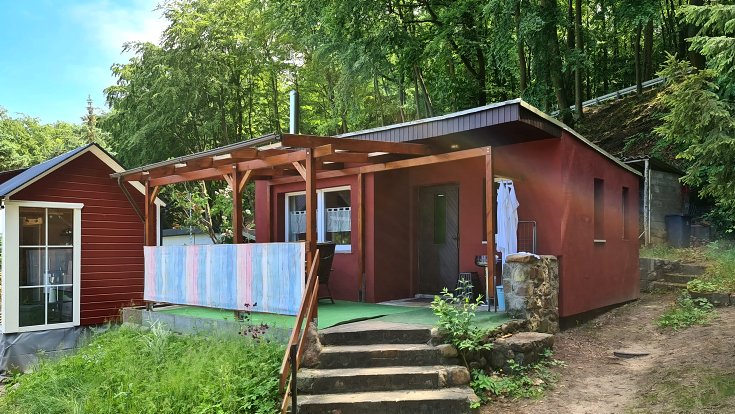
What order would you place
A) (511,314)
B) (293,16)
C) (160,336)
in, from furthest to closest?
(293,16)
(160,336)
(511,314)

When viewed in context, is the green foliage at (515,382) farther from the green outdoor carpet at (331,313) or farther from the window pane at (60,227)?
the window pane at (60,227)

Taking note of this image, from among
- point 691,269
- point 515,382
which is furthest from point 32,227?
point 691,269

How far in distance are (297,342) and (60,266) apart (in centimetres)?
749

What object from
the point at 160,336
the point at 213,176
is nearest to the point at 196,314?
the point at 160,336

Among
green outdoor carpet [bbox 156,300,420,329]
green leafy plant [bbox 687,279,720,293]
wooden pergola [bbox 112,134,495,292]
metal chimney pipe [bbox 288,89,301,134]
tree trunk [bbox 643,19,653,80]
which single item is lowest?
green outdoor carpet [bbox 156,300,420,329]

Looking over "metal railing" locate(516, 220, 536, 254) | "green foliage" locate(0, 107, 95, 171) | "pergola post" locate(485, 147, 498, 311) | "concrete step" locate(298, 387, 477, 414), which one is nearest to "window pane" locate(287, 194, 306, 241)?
"metal railing" locate(516, 220, 536, 254)

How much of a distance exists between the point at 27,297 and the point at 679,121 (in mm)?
10908

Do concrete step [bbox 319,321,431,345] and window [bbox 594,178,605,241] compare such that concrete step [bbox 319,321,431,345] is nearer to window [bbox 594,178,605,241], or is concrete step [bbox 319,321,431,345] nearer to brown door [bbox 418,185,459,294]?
brown door [bbox 418,185,459,294]

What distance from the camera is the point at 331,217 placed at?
400 inches

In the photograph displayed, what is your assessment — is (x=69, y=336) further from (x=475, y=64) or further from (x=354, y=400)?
(x=475, y=64)

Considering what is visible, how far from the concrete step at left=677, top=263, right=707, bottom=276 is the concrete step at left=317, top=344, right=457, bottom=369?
7.52 meters

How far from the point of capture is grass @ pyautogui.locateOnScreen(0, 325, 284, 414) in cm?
554

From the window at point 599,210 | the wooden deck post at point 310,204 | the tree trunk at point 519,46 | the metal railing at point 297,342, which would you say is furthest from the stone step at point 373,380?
the tree trunk at point 519,46

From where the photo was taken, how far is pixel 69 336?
10.9 meters
